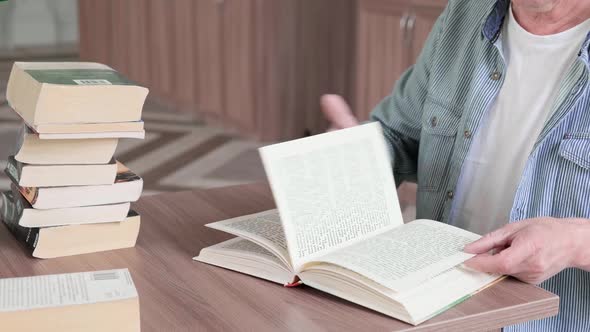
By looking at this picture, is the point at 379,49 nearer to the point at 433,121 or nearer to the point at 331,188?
the point at 433,121

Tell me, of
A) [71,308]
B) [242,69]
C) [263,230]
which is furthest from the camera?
[242,69]

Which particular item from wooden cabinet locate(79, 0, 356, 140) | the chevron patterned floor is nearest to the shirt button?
the chevron patterned floor

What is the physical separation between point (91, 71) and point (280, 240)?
459 mm

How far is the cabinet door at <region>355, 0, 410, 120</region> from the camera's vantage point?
4203 millimetres

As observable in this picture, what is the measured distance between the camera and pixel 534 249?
136 cm

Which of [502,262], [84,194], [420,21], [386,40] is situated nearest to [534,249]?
[502,262]

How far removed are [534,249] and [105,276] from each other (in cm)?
61

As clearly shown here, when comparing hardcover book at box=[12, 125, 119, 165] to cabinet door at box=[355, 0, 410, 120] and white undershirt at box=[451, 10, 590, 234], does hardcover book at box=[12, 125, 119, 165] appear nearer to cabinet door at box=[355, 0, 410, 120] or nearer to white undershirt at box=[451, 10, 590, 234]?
white undershirt at box=[451, 10, 590, 234]

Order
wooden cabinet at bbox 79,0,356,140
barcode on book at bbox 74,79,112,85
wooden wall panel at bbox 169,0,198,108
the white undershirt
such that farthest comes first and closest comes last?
wooden wall panel at bbox 169,0,198,108 → wooden cabinet at bbox 79,0,356,140 → the white undershirt → barcode on book at bbox 74,79,112,85

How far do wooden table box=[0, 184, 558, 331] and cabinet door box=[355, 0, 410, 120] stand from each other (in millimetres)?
2690

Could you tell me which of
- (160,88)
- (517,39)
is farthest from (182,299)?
(160,88)

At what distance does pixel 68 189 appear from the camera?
1.53m

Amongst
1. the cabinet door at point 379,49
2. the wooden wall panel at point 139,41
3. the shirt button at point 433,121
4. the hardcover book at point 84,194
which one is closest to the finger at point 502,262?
the shirt button at point 433,121

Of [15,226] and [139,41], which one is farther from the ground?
[15,226]
